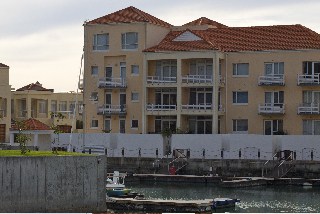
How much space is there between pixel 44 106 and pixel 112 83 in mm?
24854

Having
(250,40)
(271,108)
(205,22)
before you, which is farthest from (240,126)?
(205,22)

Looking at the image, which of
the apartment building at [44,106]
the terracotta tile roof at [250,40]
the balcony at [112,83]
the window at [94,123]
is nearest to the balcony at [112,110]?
the window at [94,123]

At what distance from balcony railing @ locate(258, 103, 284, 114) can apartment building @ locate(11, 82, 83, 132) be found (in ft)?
90.2

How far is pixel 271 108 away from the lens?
73.2 metres

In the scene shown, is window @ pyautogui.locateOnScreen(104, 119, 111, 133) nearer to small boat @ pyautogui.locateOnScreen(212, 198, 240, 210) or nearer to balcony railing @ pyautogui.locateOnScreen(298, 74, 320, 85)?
balcony railing @ pyautogui.locateOnScreen(298, 74, 320, 85)

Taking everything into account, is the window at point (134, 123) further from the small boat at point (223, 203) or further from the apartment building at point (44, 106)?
the small boat at point (223, 203)

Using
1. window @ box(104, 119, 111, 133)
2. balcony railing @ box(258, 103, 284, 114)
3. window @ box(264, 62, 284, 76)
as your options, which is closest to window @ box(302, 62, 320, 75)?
window @ box(264, 62, 284, 76)

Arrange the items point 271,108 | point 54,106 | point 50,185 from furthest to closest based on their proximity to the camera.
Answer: point 54,106 → point 271,108 → point 50,185

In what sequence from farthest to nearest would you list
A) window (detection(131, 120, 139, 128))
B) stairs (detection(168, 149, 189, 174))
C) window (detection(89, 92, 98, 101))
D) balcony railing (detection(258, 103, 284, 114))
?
1. window (detection(89, 92, 98, 101))
2. window (detection(131, 120, 139, 128))
3. balcony railing (detection(258, 103, 284, 114))
4. stairs (detection(168, 149, 189, 174))

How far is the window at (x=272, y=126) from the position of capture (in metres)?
73.3

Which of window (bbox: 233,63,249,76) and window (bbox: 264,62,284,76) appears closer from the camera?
window (bbox: 264,62,284,76)

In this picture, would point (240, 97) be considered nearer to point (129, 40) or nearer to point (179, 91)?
point (179, 91)

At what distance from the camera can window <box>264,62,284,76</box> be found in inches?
2901

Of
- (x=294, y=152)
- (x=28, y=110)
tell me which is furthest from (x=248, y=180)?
(x=28, y=110)
